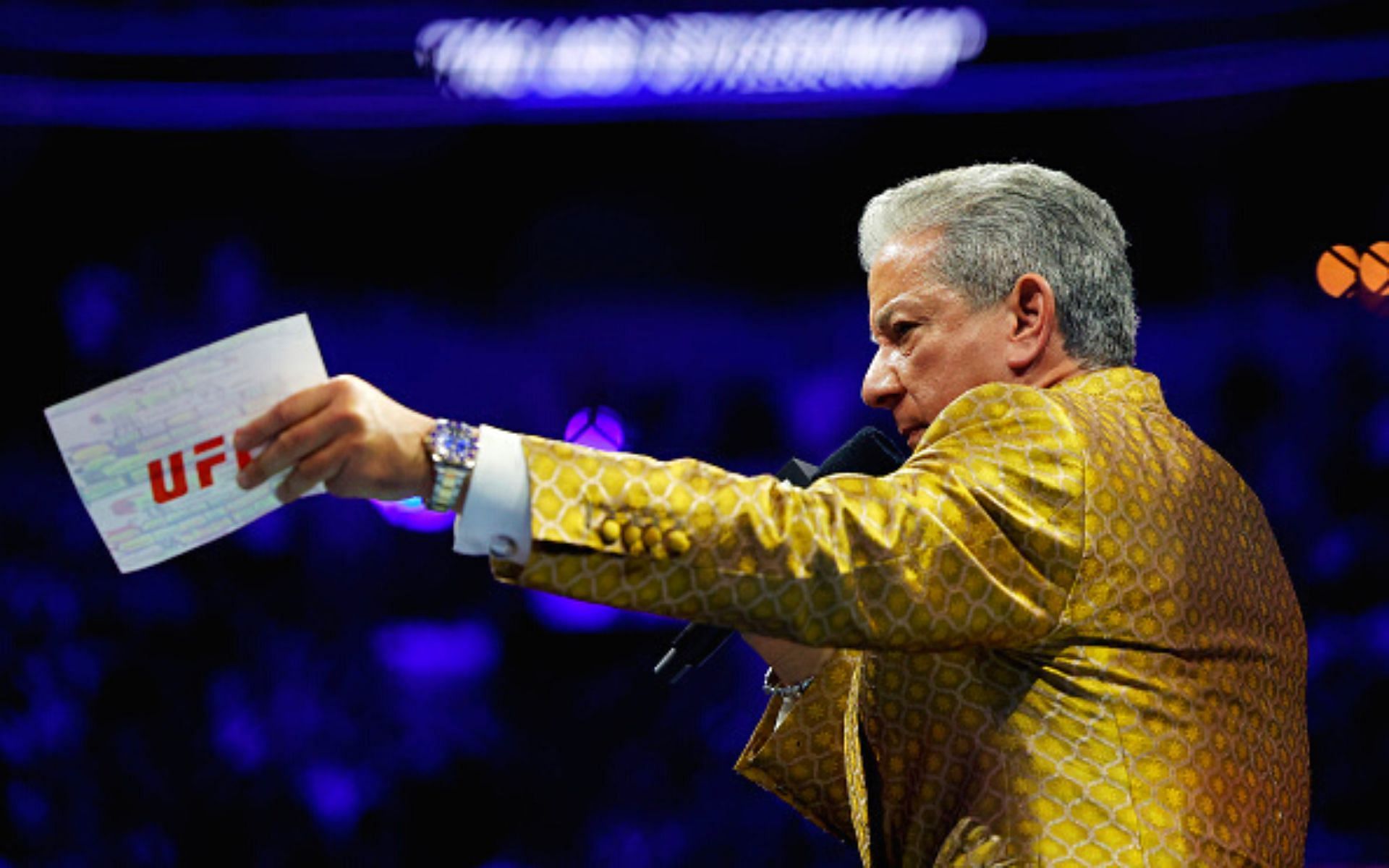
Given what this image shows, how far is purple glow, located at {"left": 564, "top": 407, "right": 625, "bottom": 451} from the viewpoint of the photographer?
3627 mm

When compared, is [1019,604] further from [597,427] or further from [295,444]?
[597,427]

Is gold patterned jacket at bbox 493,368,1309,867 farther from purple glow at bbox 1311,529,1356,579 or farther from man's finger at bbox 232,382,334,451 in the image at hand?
purple glow at bbox 1311,529,1356,579

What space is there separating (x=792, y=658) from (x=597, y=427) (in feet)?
6.54

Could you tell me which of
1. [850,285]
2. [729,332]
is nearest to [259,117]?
[729,332]

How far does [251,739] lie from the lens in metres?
3.60

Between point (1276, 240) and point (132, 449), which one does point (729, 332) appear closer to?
point (1276, 240)

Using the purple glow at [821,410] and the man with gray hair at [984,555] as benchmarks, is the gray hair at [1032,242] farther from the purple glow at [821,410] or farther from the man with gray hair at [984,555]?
the purple glow at [821,410]

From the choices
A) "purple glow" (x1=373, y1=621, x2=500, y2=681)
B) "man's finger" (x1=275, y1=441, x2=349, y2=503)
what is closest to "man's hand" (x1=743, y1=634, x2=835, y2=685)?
"man's finger" (x1=275, y1=441, x2=349, y2=503)

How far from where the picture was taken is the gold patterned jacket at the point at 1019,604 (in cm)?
109

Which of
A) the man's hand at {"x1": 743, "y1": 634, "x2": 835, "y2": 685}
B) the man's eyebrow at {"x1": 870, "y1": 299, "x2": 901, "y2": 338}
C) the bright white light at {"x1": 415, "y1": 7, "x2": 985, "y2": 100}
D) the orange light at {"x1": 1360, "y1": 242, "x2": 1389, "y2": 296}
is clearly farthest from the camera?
the orange light at {"x1": 1360, "y1": 242, "x2": 1389, "y2": 296}

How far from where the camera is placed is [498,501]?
1.07 metres

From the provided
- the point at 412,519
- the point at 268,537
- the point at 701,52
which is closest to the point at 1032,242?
the point at 701,52

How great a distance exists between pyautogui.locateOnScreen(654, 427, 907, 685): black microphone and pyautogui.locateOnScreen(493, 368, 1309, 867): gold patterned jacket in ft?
0.89

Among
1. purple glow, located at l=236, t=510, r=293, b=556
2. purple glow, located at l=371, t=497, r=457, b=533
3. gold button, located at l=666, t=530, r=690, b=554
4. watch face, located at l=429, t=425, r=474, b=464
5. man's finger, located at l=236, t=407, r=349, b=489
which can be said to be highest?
man's finger, located at l=236, t=407, r=349, b=489
